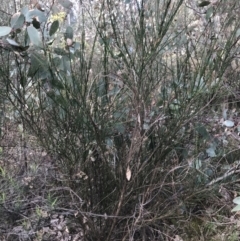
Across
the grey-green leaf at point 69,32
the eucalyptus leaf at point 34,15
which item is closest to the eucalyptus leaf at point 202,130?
the grey-green leaf at point 69,32

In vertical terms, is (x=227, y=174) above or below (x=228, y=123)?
below

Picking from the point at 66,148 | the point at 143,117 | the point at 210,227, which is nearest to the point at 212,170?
the point at 210,227

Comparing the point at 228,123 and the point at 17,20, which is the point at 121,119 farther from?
the point at 17,20

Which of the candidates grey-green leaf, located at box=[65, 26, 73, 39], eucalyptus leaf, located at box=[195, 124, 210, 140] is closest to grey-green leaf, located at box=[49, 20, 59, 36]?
grey-green leaf, located at box=[65, 26, 73, 39]

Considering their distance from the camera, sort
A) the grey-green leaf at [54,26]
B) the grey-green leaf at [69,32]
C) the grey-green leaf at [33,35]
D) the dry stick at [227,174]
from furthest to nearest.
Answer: the dry stick at [227,174] → the grey-green leaf at [69,32] → the grey-green leaf at [54,26] → the grey-green leaf at [33,35]

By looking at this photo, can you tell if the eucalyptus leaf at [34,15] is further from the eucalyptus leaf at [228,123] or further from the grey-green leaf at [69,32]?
the eucalyptus leaf at [228,123]

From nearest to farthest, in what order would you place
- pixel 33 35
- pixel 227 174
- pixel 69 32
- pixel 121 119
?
pixel 33 35
pixel 69 32
pixel 121 119
pixel 227 174

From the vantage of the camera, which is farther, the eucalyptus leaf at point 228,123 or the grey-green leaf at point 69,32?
the eucalyptus leaf at point 228,123

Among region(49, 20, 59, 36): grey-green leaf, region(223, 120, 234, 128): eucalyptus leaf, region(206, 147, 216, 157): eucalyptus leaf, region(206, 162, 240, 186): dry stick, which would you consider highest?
region(49, 20, 59, 36): grey-green leaf

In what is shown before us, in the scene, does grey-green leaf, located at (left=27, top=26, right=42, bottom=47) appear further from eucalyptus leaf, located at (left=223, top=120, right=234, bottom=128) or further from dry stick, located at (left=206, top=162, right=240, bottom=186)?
dry stick, located at (left=206, top=162, right=240, bottom=186)

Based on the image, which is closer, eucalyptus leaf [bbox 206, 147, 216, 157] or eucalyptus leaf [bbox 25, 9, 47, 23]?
eucalyptus leaf [bbox 25, 9, 47, 23]

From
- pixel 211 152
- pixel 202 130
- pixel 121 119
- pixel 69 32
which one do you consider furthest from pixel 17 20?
pixel 211 152

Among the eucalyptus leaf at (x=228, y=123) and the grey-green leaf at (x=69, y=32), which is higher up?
the grey-green leaf at (x=69, y=32)

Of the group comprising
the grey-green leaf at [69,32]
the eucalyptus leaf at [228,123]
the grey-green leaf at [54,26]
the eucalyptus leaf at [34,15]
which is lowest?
the eucalyptus leaf at [228,123]
